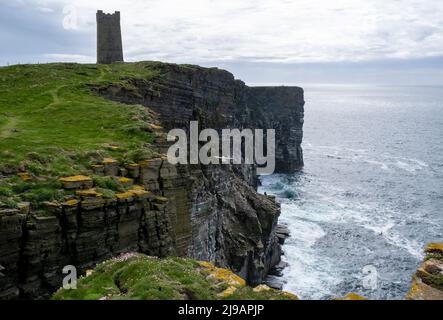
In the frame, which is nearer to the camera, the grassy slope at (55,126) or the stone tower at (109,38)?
the grassy slope at (55,126)

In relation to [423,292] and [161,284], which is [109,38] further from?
[423,292]

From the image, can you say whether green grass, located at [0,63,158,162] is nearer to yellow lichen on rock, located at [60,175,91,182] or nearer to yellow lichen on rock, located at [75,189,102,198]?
yellow lichen on rock, located at [60,175,91,182]

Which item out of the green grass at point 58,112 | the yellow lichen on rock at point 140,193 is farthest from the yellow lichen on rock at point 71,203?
the green grass at point 58,112

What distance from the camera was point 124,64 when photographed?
62188mm

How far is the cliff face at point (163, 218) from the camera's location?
60.7 ft

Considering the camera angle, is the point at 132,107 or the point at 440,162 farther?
the point at 440,162

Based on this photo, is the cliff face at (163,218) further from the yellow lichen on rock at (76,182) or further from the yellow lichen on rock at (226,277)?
the yellow lichen on rock at (226,277)

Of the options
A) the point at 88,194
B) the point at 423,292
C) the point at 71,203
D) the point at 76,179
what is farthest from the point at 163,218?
the point at 423,292

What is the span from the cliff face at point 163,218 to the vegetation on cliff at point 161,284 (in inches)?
146

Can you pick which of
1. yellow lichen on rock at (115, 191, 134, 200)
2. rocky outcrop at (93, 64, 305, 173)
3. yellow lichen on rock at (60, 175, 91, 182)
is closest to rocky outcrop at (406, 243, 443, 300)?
yellow lichen on rock at (115, 191, 134, 200)

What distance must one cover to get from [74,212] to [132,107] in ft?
59.2

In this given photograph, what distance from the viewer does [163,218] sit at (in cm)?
2428
